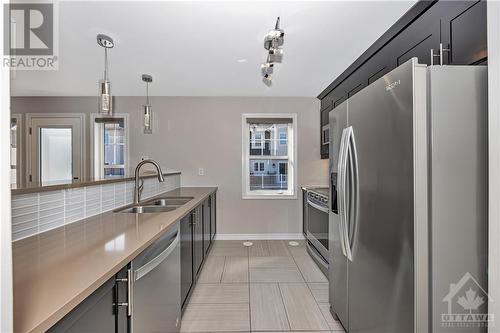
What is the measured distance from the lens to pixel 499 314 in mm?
916

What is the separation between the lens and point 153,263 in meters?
1.17

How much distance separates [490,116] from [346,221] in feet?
2.85

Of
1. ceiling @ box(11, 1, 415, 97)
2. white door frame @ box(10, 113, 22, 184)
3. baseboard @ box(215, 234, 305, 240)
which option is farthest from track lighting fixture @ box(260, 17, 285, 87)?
white door frame @ box(10, 113, 22, 184)

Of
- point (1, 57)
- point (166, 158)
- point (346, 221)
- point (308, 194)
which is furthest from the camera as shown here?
point (166, 158)

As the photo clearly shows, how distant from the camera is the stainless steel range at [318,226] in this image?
8.53ft

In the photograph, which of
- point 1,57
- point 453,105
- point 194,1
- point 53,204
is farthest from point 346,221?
point 194,1

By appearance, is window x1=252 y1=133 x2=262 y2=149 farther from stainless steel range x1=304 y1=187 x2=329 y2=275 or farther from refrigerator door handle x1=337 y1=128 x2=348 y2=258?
refrigerator door handle x1=337 y1=128 x2=348 y2=258

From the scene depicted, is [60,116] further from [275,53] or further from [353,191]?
[353,191]

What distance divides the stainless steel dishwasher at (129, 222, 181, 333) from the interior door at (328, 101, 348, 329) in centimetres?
116

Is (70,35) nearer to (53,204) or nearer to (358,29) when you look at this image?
(53,204)

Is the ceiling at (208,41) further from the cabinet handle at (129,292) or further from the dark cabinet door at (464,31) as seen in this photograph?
the cabinet handle at (129,292)

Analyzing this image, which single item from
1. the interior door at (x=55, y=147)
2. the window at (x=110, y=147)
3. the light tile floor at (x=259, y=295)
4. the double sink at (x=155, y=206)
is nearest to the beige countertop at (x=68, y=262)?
the double sink at (x=155, y=206)

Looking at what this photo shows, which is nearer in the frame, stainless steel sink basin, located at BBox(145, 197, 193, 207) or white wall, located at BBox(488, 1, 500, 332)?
white wall, located at BBox(488, 1, 500, 332)

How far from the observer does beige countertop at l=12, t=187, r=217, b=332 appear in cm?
61
